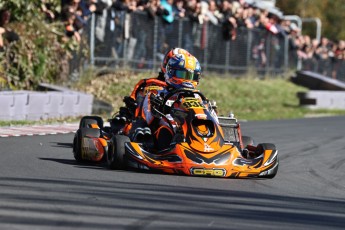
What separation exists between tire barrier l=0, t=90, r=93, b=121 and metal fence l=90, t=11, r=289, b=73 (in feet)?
11.8

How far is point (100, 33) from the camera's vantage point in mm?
22016

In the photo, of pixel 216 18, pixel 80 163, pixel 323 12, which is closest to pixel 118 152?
pixel 80 163

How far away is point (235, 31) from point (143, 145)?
1843 cm

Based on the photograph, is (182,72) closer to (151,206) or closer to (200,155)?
(200,155)

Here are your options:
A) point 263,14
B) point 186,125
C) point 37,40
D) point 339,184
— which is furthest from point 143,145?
point 263,14

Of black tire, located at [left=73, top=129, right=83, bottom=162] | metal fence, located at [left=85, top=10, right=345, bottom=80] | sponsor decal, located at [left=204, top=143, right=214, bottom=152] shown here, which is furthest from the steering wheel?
metal fence, located at [left=85, top=10, right=345, bottom=80]

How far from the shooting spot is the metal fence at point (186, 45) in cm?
2241

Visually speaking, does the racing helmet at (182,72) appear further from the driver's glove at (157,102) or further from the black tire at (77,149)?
the black tire at (77,149)

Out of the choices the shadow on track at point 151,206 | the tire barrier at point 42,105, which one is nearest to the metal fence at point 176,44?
the tire barrier at point 42,105

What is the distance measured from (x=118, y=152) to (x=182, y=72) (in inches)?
56.5

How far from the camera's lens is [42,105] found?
56.4ft

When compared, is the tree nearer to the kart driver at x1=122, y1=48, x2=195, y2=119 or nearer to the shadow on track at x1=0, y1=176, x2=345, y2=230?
the kart driver at x1=122, y1=48, x2=195, y2=119

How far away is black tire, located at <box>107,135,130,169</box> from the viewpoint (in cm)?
1005

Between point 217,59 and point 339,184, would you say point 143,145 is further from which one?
point 217,59
